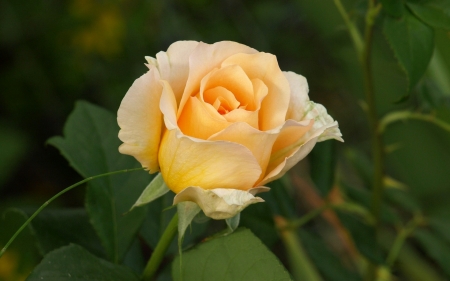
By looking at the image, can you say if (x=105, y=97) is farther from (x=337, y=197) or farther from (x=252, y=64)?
(x=252, y=64)

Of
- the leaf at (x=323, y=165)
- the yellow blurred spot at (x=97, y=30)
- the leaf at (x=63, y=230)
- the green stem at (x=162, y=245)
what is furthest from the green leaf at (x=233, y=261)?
the yellow blurred spot at (x=97, y=30)

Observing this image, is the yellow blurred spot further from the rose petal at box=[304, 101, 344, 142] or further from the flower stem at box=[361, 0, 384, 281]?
the rose petal at box=[304, 101, 344, 142]

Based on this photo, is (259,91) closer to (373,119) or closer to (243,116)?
(243,116)

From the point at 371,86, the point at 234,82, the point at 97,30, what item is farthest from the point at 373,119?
the point at 97,30

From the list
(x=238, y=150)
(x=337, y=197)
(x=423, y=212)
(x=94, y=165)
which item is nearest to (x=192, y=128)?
(x=238, y=150)

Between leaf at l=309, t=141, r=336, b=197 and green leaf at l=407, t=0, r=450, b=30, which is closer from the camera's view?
green leaf at l=407, t=0, r=450, b=30

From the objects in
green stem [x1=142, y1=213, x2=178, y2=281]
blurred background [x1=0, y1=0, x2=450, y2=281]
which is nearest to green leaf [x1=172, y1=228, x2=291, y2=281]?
green stem [x1=142, y1=213, x2=178, y2=281]

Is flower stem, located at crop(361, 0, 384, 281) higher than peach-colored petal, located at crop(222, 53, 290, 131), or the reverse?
peach-colored petal, located at crop(222, 53, 290, 131)
